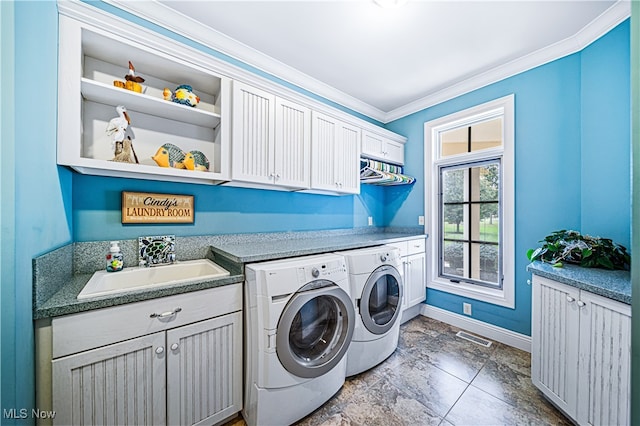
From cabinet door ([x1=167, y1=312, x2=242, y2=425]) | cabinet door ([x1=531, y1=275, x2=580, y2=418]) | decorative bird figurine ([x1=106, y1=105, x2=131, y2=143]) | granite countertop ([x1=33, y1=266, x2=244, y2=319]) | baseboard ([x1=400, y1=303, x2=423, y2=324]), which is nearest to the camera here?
granite countertop ([x1=33, y1=266, x2=244, y2=319])

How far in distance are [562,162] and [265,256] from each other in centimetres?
255

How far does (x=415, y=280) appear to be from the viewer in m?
2.78

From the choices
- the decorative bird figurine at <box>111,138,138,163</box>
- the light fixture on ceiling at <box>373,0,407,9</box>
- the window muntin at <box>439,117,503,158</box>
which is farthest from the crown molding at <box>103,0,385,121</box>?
the window muntin at <box>439,117,503,158</box>

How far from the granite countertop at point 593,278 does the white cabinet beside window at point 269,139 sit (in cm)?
183

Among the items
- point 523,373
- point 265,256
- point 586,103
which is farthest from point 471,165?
point 265,256

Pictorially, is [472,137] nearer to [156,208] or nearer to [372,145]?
[372,145]

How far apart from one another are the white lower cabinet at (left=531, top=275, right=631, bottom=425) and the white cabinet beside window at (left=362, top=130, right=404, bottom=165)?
187cm

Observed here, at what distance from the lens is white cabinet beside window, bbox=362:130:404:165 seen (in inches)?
110

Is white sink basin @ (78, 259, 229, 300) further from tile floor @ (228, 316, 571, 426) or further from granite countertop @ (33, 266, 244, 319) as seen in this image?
tile floor @ (228, 316, 571, 426)

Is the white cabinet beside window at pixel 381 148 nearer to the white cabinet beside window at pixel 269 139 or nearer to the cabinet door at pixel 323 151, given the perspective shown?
the cabinet door at pixel 323 151

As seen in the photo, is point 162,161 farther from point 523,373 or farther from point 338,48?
point 523,373

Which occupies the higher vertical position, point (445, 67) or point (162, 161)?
point (445, 67)

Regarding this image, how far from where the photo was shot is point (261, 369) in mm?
1343

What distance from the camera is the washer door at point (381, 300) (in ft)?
6.11
